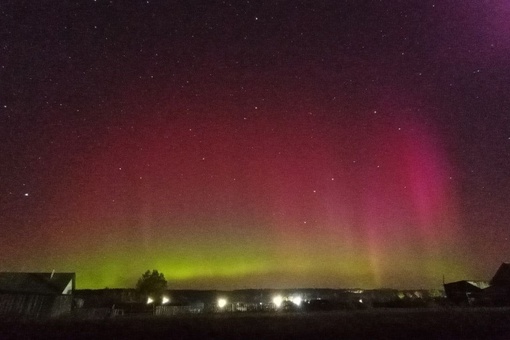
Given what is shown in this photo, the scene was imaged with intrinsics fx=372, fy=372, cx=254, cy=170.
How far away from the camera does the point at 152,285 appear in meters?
64.5

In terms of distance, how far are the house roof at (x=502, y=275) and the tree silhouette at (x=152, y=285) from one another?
2009 inches

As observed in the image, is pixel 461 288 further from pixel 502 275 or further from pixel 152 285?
pixel 152 285

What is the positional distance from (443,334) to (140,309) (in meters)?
40.5

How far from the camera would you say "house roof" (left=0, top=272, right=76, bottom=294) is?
120 ft

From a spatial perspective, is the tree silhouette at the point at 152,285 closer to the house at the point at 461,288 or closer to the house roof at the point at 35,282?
the house roof at the point at 35,282

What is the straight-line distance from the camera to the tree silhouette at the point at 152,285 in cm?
6419

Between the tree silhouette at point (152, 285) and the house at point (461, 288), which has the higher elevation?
the tree silhouette at point (152, 285)

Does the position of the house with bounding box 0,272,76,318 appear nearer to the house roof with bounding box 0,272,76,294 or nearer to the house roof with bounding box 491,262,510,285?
the house roof with bounding box 0,272,76,294

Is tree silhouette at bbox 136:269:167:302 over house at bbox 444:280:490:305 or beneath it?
over

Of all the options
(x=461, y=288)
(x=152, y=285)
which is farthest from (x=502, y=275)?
(x=152, y=285)

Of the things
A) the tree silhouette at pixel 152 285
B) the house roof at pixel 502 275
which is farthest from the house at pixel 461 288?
the tree silhouette at pixel 152 285

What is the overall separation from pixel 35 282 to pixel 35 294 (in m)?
5.56

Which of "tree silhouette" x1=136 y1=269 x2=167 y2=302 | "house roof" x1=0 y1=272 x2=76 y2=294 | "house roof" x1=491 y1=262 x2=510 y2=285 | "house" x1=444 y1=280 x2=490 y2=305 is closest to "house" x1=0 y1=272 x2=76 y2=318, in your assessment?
"house roof" x1=0 y1=272 x2=76 y2=294

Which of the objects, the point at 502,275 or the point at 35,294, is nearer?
the point at 35,294
